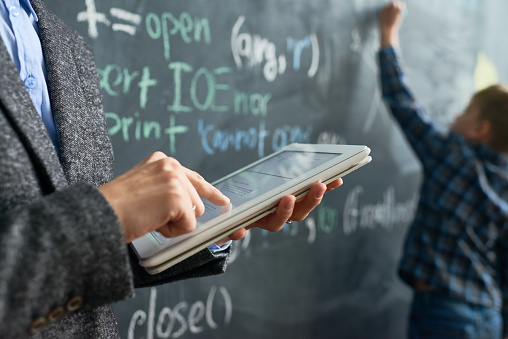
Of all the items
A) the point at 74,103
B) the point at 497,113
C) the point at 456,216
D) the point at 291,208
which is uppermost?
the point at 74,103

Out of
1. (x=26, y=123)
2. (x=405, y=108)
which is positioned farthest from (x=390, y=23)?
(x=26, y=123)

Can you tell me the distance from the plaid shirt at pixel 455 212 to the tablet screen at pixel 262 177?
2.44 ft

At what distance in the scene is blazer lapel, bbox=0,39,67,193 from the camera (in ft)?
1.21

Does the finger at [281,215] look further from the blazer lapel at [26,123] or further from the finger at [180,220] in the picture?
the blazer lapel at [26,123]

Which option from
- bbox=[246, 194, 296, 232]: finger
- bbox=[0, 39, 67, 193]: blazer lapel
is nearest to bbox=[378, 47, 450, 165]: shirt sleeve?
bbox=[246, 194, 296, 232]: finger

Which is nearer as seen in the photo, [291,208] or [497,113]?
[291,208]

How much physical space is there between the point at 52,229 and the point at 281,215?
29 cm

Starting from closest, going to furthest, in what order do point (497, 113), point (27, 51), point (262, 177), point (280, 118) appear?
point (27, 51) → point (262, 177) → point (280, 118) → point (497, 113)

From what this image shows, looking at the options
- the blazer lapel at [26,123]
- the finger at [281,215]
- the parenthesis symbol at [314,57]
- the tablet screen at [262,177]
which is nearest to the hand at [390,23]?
the parenthesis symbol at [314,57]

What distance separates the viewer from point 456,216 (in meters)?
1.18

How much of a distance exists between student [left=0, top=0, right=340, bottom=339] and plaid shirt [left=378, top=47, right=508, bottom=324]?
84cm

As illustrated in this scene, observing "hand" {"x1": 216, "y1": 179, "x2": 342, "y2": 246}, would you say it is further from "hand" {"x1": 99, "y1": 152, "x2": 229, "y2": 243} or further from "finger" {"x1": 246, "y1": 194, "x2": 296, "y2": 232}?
"hand" {"x1": 99, "y1": 152, "x2": 229, "y2": 243}

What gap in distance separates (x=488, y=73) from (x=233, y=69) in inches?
55.5

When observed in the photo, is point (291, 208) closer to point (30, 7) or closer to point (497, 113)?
point (30, 7)
